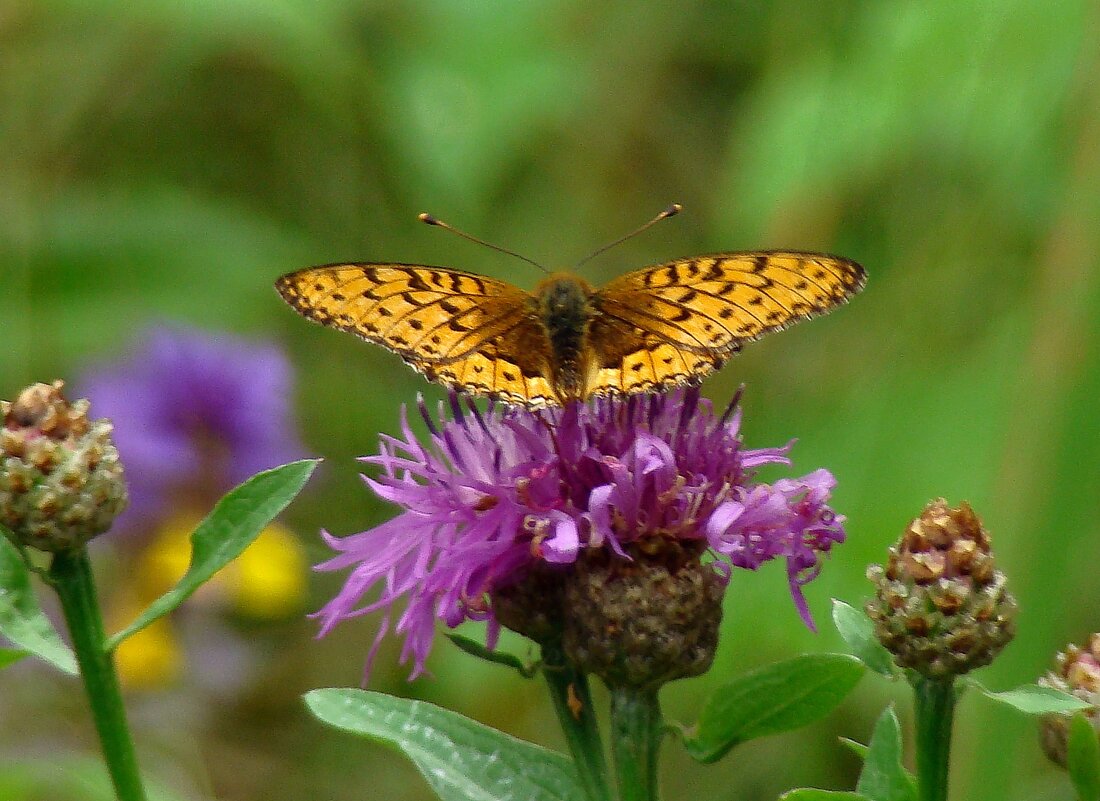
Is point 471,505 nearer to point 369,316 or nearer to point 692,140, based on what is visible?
point 369,316

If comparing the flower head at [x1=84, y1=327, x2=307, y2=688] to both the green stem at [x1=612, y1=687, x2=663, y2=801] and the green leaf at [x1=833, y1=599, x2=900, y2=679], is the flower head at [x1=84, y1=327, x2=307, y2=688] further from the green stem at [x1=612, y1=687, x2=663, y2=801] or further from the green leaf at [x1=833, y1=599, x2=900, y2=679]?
the green leaf at [x1=833, y1=599, x2=900, y2=679]

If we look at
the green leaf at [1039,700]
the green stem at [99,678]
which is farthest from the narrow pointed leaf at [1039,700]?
the green stem at [99,678]

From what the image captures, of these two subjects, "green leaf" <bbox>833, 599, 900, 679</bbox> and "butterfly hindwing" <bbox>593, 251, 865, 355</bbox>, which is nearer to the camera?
"green leaf" <bbox>833, 599, 900, 679</bbox>

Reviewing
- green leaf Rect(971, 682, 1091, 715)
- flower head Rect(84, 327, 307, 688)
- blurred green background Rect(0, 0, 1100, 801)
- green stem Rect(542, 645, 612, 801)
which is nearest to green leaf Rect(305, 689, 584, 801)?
green stem Rect(542, 645, 612, 801)

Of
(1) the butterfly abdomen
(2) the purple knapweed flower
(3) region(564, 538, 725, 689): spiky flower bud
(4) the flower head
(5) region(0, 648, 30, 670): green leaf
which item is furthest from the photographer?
(4) the flower head

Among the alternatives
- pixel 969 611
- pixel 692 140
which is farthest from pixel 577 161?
pixel 969 611

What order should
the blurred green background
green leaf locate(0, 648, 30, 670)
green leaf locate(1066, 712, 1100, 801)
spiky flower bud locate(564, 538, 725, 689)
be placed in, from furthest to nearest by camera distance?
the blurred green background
spiky flower bud locate(564, 538, 725, 689)
green leaf locate(0, 648, 30, 670)
green leaf locate(1066, 712, 1100, 801)

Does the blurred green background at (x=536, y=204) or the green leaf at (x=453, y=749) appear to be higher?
the blurred green background at (x=536, y=204)

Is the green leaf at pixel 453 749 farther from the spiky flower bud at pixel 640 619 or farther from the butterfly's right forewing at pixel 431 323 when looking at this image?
the butterfly's right forewing at pixel 431 323
